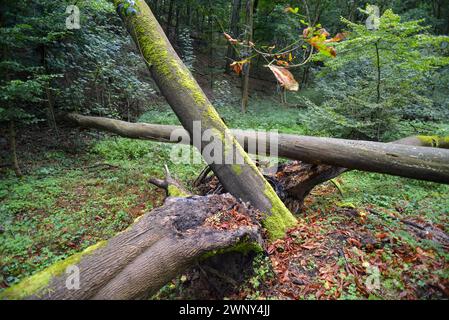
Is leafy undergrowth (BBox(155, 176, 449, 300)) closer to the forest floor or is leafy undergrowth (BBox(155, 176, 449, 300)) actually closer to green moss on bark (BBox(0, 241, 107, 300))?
the forest floor

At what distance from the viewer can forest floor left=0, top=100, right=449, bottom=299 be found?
2889 millimetres

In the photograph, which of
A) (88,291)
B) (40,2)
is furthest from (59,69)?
(88,291)

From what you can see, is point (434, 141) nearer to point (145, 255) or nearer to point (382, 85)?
point (382, 85)

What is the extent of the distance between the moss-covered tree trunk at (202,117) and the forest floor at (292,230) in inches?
15.2

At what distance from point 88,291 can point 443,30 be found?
23942 mm

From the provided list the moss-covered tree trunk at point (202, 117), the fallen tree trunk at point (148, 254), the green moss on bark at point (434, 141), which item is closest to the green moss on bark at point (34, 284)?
the fallen tree trunk at point (148, 254)

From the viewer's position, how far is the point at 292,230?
370 cm

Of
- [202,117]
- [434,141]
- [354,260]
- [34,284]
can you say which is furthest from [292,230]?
[434,141]

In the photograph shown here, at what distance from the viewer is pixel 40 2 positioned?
6684mm

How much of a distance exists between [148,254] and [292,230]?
191 centimetres

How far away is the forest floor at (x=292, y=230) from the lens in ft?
9.48

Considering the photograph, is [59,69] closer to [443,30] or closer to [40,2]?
[40,2]
